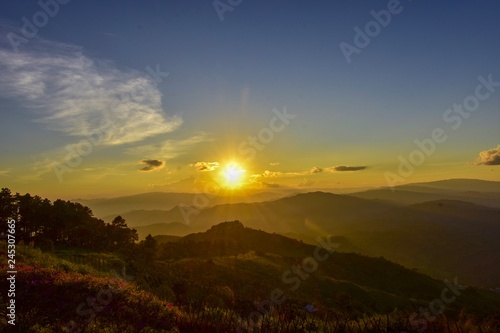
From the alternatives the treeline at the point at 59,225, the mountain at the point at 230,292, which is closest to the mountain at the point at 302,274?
the mountain at the point at 230,292

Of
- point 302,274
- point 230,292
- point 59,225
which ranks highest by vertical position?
point 59,225

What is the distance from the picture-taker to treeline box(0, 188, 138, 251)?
43.7 metres

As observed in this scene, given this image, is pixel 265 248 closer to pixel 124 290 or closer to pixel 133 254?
pixel 133 254

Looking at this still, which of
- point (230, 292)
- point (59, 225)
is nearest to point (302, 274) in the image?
point (230, 292)

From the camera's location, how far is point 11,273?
13547 millimetres

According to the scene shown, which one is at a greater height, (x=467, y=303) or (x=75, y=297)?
(x=75, y=297)

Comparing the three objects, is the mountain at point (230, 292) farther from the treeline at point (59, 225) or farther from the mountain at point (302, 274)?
the treeline at point (59, 225)

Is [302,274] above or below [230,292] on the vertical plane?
below

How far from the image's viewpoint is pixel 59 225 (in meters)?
46.4

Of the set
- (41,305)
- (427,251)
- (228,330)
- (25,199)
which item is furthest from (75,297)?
(427,251)

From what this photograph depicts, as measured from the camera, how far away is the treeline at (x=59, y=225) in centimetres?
4366

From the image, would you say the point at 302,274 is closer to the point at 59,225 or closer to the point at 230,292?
the point at 230,292

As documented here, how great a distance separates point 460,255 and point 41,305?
20493cm

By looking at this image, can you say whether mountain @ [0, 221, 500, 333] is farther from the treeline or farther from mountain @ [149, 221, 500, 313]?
the treeline
